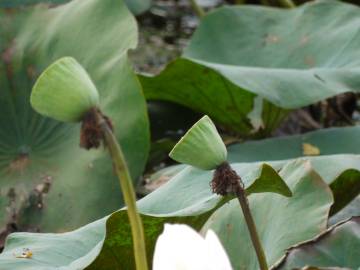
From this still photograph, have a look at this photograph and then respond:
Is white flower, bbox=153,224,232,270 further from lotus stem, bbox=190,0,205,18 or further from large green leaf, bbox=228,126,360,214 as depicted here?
lotus stem, bbox=190,0,205,18

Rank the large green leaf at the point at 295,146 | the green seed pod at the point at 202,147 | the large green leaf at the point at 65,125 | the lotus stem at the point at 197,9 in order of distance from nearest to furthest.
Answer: the green seed pod at the point at 202,147, the large green leaf at the point at 65,125, the large green leaf at the point at 295,146, the lotus stem at the point at 197,9

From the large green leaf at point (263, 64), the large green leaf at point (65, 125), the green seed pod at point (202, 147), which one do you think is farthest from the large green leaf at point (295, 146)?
the green seed pod at point (202, 147)

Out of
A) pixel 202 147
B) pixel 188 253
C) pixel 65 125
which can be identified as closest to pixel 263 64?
pixel 65 125

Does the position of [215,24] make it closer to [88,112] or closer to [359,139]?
[359,139]

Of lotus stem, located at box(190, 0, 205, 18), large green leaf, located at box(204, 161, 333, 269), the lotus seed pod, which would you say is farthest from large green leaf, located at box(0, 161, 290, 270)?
lotus stem, located at box(190, 0, 205, 18)

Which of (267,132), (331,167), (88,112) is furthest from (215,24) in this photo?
(88,112)

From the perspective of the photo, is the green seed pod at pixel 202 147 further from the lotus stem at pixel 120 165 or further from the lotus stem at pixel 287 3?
the lotus stem at pixel 287 3
